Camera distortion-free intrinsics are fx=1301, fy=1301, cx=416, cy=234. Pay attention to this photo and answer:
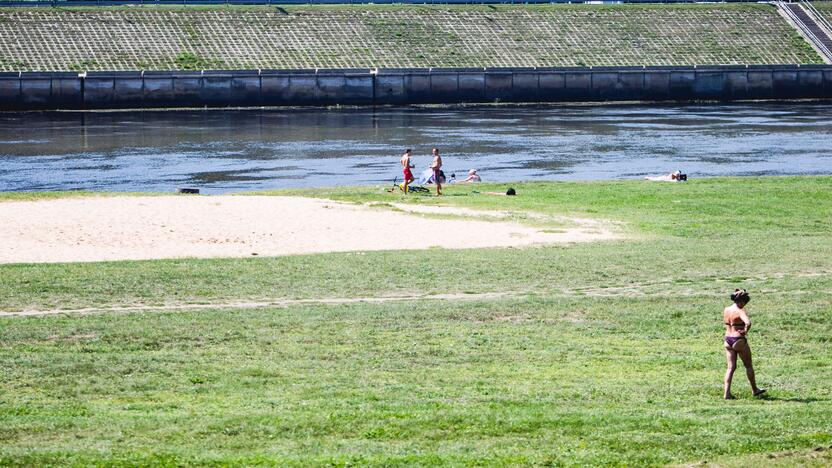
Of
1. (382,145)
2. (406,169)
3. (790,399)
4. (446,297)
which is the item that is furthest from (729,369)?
(382,145)

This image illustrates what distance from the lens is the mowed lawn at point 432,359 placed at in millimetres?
13430

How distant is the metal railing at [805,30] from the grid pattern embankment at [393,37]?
865 mm

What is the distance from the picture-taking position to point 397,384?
16391 millimetres

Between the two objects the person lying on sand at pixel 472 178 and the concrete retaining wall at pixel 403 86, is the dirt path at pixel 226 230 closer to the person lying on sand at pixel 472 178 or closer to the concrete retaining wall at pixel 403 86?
the person lying on sand at pixel 472 178

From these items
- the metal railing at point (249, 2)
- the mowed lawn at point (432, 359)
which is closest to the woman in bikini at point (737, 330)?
the mowed lawn at point (432, 359)

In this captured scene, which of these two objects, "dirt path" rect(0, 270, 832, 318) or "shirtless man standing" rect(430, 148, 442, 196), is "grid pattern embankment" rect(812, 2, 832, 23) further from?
"dirt path" rect(0, 270, 832, 318)

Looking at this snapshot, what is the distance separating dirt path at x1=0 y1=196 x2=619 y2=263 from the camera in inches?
1139

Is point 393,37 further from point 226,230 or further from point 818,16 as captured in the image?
point 226,230

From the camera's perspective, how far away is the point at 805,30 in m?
100

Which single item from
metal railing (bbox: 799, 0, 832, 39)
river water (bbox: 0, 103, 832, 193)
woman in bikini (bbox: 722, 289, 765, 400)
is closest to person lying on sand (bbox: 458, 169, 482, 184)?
river water (bbox: 0, 103, 832, 193)

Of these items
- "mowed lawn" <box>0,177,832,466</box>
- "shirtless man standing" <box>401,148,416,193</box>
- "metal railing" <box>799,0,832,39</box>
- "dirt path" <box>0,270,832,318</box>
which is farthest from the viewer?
"metal railing" <box>799,0,832,39</box>

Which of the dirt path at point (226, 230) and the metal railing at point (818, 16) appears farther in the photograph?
the metal railing at point (818, 16)

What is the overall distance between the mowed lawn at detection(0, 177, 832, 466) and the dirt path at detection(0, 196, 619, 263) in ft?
5.17

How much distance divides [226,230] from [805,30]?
78.5 metres
